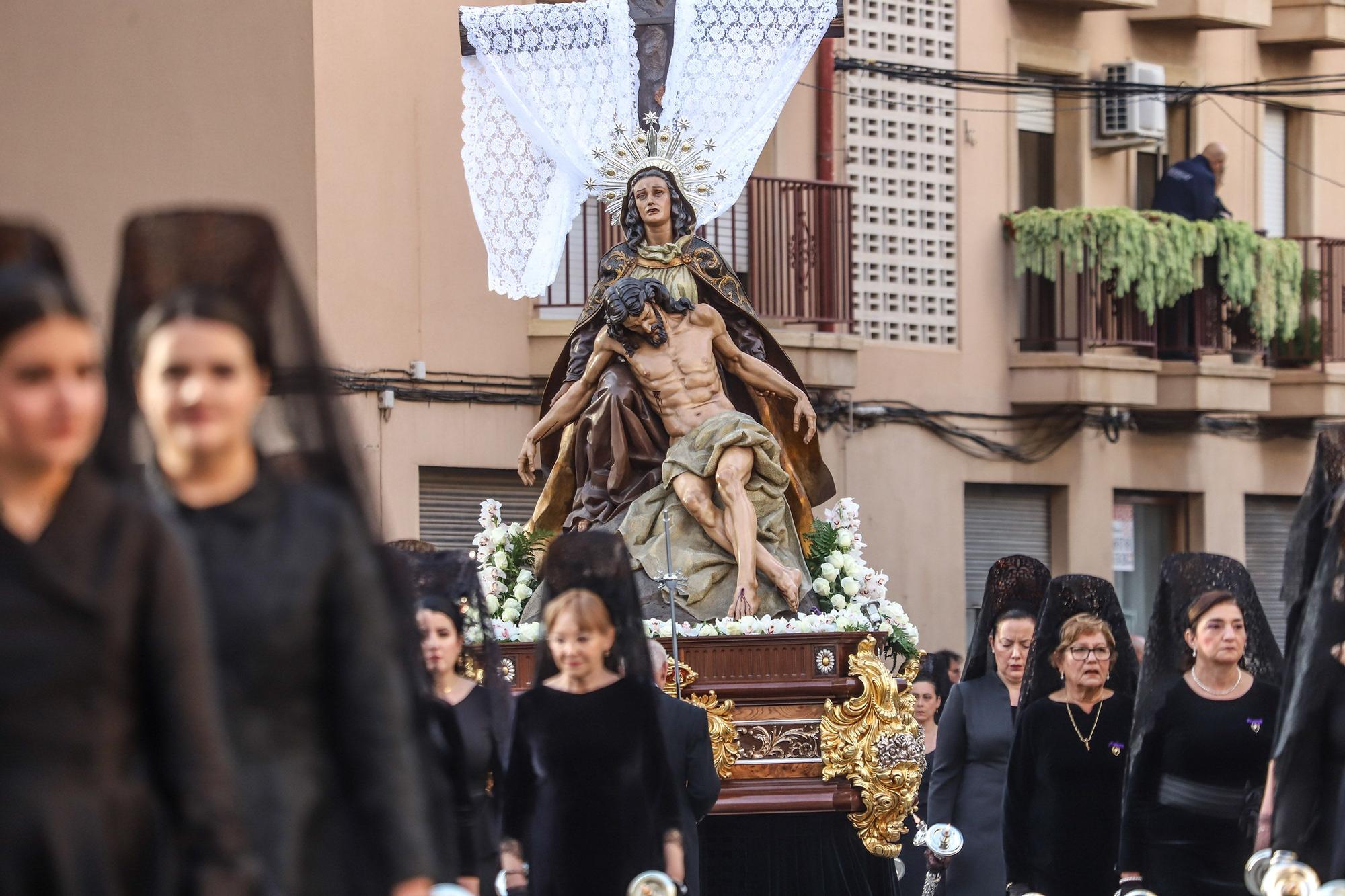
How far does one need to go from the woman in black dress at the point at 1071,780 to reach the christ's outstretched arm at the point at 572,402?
4.78m

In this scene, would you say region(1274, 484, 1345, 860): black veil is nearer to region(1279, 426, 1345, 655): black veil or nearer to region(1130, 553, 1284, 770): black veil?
region(1279, 426, 1345, 655): black veil

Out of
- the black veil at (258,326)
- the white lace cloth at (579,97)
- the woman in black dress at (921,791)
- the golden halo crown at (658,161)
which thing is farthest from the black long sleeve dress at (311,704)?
the white lace cloth at (579,97)

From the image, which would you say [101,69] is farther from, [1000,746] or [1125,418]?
[1000,746]

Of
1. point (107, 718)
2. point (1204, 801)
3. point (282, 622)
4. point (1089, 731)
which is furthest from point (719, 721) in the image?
point (107, 718)

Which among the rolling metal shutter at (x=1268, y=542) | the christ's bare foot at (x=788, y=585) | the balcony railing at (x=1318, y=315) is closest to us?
the christ's bare foot at (x=788, y=585)

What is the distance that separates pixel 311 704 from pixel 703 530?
31.4ft

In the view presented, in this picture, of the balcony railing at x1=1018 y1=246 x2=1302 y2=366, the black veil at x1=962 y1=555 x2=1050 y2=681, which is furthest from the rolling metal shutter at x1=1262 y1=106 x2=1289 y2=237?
the black veil at x1=962 y1=555 x2=1050 y2=681

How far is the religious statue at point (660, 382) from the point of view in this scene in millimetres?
14344

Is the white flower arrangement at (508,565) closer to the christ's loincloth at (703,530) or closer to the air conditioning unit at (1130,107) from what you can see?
the christ's loincloth at (703,530)

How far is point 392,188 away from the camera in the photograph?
20.1 metres

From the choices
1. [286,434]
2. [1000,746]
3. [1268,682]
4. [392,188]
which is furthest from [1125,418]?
[286,434]

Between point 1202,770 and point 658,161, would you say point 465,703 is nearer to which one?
point 1202,770

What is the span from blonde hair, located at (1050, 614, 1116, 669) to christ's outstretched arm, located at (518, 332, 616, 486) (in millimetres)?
4695

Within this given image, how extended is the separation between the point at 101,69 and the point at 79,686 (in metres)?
17.6
